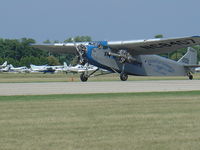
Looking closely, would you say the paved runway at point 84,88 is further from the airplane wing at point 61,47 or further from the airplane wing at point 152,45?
the airplane wing at point 61,47

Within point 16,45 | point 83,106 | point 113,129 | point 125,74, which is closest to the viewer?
point 113,129

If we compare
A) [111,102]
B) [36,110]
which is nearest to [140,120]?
[36,110]

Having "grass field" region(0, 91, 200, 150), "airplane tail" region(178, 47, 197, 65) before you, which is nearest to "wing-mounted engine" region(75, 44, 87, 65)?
"airplane tail" region(178, 47, 197, 65)

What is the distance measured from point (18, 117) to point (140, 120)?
3532 millimetres

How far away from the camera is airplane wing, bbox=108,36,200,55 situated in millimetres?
42875

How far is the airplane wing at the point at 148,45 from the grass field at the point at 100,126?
77.9ft

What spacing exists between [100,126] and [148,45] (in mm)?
31981

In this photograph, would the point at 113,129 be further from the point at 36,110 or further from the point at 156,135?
the point at 36,110

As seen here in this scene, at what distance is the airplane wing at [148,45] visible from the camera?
42938 mm

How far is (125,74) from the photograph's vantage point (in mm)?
45062

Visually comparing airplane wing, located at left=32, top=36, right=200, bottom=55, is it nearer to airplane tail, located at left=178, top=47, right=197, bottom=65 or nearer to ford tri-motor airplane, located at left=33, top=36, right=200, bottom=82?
ford tri-motor airplane, located at left=33, top=36, right=200, bottom=82

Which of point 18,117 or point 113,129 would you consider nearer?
point 113,129

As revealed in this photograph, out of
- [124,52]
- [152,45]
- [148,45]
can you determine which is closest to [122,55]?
[124,52]

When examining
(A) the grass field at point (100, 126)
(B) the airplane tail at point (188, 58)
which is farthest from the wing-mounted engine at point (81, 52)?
(A) the grass field at point (100, 126)
